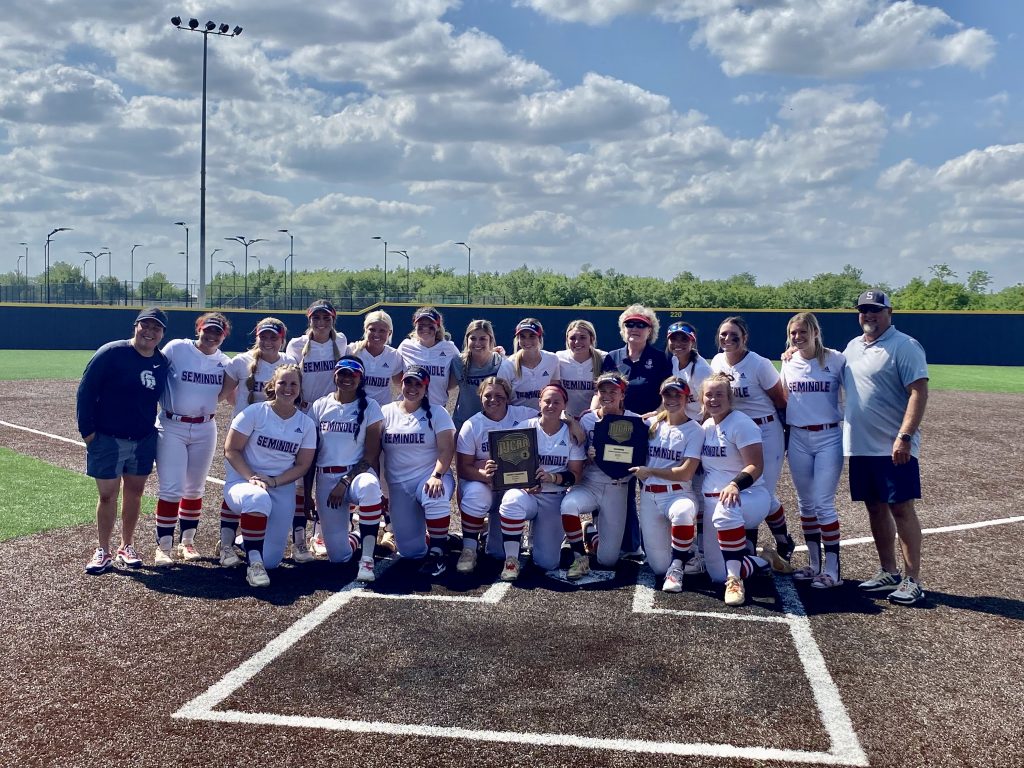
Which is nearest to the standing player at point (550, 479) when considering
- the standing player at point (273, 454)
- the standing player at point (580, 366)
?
the standing player at point (580, 366)

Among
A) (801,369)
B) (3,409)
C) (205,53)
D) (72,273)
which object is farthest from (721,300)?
(72,273)

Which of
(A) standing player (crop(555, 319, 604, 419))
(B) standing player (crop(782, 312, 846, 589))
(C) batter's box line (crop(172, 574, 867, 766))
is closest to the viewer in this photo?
(C) batter's box line (crop(172, 574, 867, 766))

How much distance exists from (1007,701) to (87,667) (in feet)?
16.2

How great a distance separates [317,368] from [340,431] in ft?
2.95

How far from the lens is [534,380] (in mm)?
7457

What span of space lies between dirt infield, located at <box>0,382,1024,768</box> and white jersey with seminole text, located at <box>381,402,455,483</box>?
0.75 meters

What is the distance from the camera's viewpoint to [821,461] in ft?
21.1

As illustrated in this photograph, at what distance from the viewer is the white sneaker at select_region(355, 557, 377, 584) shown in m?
6.36

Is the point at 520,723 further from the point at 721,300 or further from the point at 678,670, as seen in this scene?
the point at 721,300

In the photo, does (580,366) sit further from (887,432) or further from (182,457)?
(182,457)

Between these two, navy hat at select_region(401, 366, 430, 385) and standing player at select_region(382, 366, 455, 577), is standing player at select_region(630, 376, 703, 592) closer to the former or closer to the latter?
standing player at select_region(382, 366, 455, 577)

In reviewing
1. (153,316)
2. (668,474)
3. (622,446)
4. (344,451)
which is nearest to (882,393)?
(668,474)

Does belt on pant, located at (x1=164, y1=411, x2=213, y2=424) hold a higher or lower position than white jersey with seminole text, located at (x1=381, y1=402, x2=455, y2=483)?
higher

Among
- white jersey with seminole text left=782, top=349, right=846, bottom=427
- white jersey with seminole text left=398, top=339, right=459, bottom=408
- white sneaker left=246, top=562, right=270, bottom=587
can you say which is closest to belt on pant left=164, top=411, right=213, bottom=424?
white sneaker left=246, top=562, right=270, bottom=587
